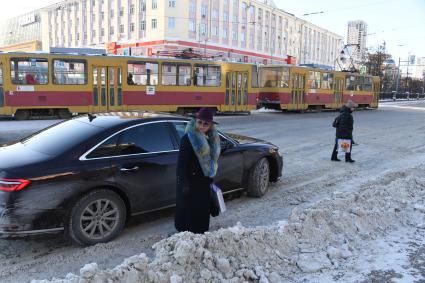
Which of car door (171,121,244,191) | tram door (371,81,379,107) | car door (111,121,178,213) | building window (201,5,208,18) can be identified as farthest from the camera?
building window (201,5,208,18)

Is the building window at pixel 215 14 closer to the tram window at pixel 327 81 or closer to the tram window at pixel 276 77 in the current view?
the tram window at pixel 327 81

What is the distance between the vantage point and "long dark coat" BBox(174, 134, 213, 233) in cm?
442

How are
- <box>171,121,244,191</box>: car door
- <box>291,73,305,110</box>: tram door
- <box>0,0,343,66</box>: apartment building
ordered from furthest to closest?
<box>0,0,343,66</box>: apartment building, <box>291,73,305,110</box>: tram door, <box>171,121,244,191</box>: car door

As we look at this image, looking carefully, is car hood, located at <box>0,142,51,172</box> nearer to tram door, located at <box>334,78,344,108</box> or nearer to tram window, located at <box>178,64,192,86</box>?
tram window, located at <box>178,64,192,86</box>

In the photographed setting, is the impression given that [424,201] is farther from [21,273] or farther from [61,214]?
[21,273]

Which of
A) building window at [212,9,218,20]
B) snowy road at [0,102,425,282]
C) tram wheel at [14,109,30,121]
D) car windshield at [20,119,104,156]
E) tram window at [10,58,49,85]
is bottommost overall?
snowy road at [0,102,425,282]

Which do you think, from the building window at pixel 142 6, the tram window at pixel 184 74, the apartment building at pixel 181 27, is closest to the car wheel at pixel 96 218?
the tram window at pixel 184 74

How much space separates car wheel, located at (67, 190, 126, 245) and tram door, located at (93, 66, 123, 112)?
14.0 metres

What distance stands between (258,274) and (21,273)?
2252 mm

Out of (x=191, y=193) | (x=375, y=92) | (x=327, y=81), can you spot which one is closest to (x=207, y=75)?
(x=327, y=81)

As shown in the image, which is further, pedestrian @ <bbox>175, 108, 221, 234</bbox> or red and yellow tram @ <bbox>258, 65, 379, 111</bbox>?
red and yellow tram @ <bbox>258, 65, 379, 111</bbox>

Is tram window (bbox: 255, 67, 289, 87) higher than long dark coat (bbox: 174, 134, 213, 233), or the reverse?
tram window (bbox: 255, 67, 289, 87)

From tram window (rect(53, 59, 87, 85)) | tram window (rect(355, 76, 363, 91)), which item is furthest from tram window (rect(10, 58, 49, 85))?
tram window (rect(355, 76, 363, 91))

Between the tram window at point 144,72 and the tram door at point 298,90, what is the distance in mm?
10488
